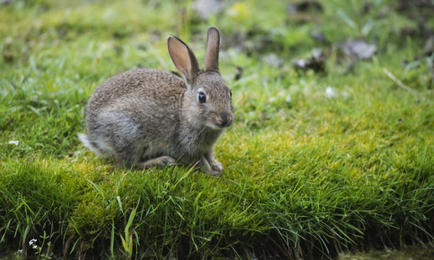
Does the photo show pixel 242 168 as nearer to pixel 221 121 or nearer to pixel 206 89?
pixel 221 121

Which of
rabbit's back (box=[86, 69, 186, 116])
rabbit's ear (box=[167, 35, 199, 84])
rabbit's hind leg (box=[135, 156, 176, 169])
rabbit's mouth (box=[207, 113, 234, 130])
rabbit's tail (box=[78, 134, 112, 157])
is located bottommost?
rabbit's hind leg (box=[135, 156, 176, 169])

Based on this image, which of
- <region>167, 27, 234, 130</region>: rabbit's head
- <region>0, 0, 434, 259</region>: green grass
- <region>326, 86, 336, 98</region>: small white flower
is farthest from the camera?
<region>326, 86, 336, 98</region>: small white flower

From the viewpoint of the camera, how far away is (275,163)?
4.35 metres

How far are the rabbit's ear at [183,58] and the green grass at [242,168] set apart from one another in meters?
1.04

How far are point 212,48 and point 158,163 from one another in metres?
1.42

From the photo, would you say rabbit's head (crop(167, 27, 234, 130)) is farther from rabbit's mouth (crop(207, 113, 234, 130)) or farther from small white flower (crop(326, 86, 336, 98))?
small white flower (crop(326, 86, 336, 98))

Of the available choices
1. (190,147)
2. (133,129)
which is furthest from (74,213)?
(190,147)

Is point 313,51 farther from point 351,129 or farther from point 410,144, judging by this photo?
point 410,144

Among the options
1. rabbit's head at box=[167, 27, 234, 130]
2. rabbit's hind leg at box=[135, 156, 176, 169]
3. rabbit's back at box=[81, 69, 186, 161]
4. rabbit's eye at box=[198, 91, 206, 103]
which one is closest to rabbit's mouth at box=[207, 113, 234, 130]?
rabbit's head at box=[167, 27, 234, 130]

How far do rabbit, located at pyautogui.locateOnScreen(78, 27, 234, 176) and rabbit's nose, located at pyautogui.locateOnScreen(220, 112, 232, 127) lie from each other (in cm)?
6

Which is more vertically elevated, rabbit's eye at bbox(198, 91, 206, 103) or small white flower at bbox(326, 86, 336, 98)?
rabbit's eye at bbox(198, 91, 206, 103)

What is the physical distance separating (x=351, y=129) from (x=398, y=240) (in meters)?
1.54

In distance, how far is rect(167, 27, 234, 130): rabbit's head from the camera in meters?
4.05

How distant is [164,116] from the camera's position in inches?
170
